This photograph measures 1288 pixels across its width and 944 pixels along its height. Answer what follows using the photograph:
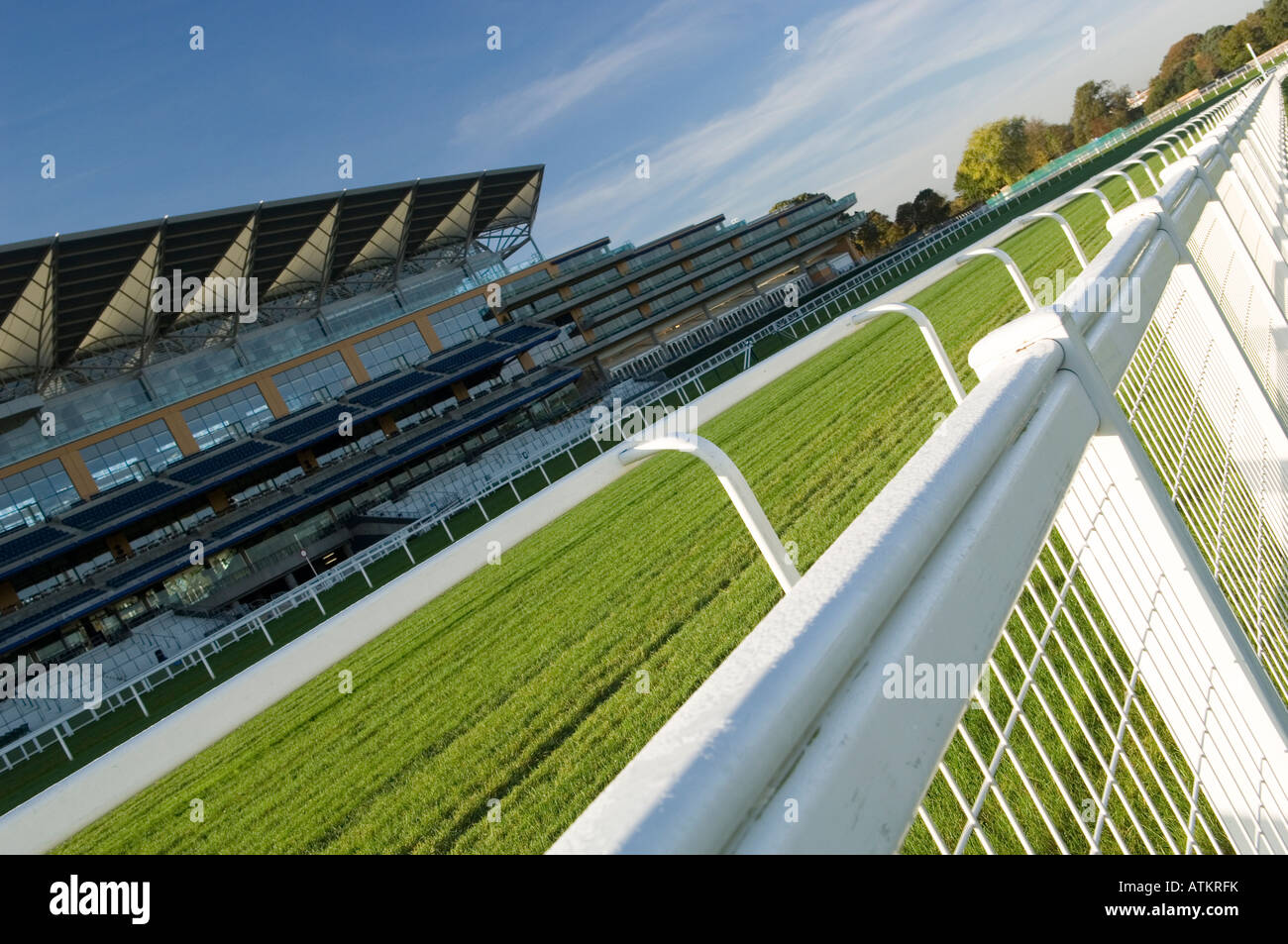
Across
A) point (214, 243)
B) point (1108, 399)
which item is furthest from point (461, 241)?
point (1108, 399)

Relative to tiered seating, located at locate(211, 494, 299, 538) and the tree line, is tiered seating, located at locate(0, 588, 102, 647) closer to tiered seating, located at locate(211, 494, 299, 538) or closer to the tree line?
tiered seating, located at locate(211, 494, 299, 538)

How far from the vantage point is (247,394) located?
3981 centimetres

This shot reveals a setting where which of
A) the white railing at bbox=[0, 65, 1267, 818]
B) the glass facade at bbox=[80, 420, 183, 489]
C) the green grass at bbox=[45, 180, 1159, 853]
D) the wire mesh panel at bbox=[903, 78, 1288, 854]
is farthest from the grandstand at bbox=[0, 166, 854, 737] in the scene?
the wire mesh panel at bbox=[903, 78, 1288, 854]

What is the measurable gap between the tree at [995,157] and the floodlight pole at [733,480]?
9350cm

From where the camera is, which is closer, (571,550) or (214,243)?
(571,550)

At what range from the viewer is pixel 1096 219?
76.7 ft

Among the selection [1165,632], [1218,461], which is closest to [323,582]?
[1218,461]

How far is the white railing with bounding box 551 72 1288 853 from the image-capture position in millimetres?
649

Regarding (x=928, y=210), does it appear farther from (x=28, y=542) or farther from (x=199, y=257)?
(x=28, y=542)

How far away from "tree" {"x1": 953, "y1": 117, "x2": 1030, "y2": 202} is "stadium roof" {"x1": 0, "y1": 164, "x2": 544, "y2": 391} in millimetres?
56189

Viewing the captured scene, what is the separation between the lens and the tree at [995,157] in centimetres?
8350

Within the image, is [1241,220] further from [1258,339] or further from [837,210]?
[837,210]
